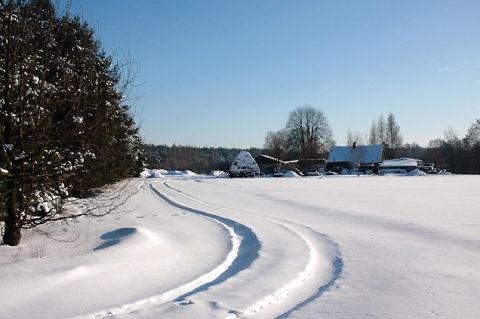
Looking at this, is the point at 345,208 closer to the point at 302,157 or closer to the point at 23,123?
the point at 23,123

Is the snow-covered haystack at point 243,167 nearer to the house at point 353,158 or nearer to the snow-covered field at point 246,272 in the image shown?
the house at point 353,158

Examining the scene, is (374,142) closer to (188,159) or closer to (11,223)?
(188,159)

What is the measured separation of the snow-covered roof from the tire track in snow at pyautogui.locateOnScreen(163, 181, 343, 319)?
72585mm

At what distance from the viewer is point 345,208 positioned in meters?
15.7

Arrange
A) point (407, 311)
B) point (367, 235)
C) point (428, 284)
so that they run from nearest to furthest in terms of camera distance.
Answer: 1. point (407, 311)
2. point (428, 284)
3. point (367, 235)

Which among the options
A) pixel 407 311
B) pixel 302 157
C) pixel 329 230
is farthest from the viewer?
pixel 302 157

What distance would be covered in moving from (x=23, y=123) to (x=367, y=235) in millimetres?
7900

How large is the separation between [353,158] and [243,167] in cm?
2811

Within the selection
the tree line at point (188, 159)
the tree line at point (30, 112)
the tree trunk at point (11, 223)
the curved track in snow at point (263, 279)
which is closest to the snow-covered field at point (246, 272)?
the curved track in snow at point (263, 279)

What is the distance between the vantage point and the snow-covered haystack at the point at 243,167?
6278cm

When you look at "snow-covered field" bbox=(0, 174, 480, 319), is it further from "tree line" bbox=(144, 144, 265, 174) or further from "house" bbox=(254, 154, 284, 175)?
"tree line" bbox=(144, 144, 265, 174)

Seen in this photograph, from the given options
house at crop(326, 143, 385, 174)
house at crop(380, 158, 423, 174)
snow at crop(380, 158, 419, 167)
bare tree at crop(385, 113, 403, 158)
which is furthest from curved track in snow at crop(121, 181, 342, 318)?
bare tree at crop(385, 113, 403, 158)

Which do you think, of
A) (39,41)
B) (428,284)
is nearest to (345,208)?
(428,284)

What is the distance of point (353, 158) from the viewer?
79938 millimetres
